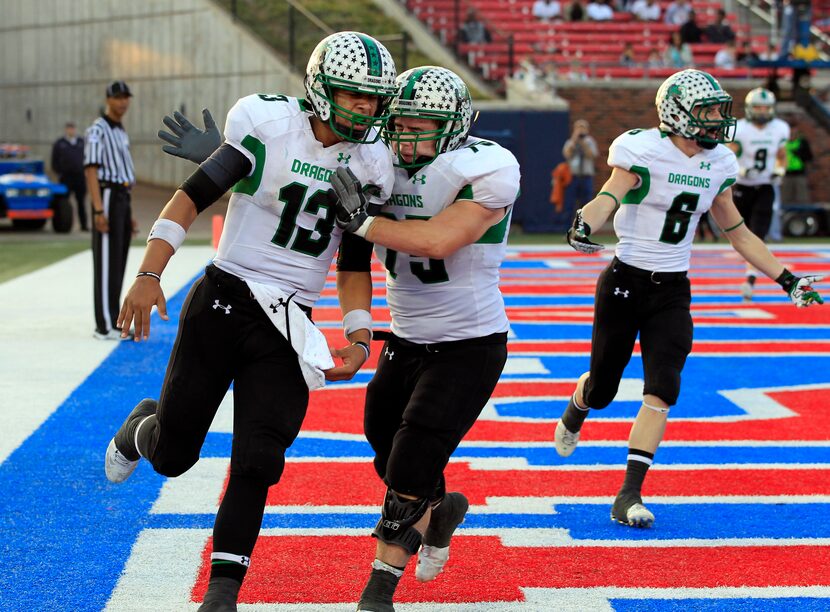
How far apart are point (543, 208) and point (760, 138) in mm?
8566

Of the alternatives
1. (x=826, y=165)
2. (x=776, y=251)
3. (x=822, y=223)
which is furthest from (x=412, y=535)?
(x=826, y=165)

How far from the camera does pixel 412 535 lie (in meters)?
3.79

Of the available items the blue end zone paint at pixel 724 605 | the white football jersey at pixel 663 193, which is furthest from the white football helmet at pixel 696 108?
the blue end zone paint at pixel 724 605

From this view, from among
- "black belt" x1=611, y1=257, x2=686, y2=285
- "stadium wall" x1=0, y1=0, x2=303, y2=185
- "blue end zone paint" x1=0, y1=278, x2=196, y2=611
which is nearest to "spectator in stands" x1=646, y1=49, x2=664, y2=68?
"stadium wall" x1=0, y1=0, x2=303, y2=185

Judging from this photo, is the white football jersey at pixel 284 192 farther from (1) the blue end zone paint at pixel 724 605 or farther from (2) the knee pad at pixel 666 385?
(2) the knee pad at pixel 666 385

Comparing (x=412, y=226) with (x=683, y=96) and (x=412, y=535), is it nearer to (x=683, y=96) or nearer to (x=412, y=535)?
(x=412, y=535)

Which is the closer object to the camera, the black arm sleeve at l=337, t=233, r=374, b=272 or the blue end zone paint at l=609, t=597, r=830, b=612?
the blue end zone paint at l=609, t=597, r=830, b=612

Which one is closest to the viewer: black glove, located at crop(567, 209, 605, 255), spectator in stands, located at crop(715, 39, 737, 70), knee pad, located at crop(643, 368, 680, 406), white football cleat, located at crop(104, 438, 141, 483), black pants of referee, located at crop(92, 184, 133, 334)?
white football cleat, located at crop(104, 438, 141, 483)

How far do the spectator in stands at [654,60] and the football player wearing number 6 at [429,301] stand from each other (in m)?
20.2

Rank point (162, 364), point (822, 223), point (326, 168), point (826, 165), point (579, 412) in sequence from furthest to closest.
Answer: point (826, 165), point (822, 223), point (162, 364), point (579, 412), point (326, 168)

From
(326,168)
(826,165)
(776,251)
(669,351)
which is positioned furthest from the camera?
(826,165)

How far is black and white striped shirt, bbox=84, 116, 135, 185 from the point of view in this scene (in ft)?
28.6

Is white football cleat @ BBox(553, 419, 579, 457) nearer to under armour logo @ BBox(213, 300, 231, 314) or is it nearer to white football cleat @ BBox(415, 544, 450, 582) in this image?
white football cleat @ BBox(415, 544, 450, 582)

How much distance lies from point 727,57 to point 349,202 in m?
21.0
